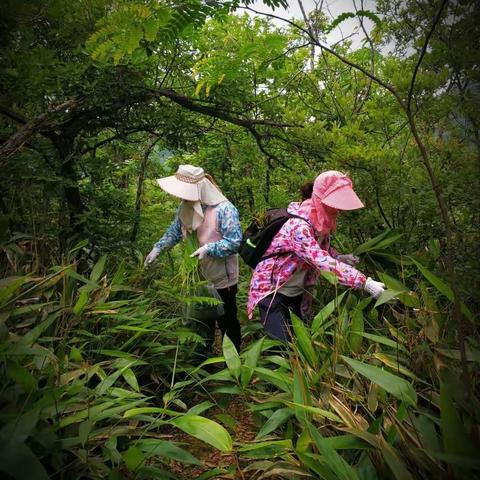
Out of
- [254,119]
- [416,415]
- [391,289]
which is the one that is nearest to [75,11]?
[254,119]

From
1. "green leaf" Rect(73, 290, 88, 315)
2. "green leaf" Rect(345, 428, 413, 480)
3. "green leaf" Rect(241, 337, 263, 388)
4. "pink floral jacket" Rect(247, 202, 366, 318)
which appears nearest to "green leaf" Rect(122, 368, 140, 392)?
"green leaf" Rect(73, 290, 88, 315)

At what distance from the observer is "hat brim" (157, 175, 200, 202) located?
2.76 meters

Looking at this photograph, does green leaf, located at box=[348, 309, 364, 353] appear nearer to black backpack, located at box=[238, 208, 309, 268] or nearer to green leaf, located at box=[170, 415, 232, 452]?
black backpack, located at box=[238, 208, 309, 268]

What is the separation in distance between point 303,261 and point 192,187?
0.99m

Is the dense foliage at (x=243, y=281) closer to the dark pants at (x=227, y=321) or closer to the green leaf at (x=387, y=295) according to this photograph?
the green leaf at (x=387, y=295)

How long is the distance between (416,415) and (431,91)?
5.61ft

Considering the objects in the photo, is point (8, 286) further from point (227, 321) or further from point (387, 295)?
→ point (387, 295)

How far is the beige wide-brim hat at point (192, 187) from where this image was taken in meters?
2.78

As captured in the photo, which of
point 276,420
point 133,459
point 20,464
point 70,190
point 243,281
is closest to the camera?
point 20,464

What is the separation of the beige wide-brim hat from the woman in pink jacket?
2.25 feet

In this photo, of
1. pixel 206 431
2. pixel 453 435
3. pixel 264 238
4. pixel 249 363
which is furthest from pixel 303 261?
pixel 453 435

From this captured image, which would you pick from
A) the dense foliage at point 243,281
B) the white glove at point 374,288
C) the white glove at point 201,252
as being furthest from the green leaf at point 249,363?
the white glove at point 201,252

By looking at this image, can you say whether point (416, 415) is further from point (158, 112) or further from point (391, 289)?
point (158, 112)

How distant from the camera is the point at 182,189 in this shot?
2.79 meters
